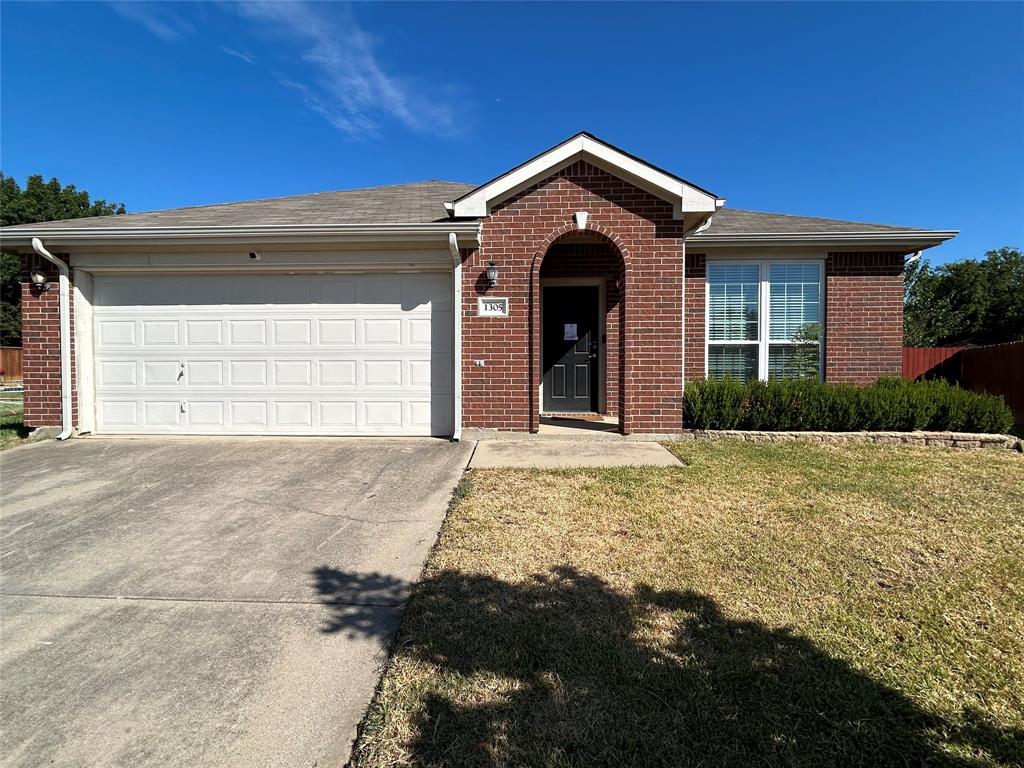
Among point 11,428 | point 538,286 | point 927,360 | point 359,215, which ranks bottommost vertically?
point 11,428

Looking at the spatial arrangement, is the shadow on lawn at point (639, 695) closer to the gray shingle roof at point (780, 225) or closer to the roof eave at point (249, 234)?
the roof eave at point (249, 234)

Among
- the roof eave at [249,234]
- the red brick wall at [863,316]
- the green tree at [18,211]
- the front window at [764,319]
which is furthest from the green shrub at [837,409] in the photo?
the green tree at [18,211]

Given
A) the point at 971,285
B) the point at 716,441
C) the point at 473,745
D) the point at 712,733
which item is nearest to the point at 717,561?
the point at 712,733

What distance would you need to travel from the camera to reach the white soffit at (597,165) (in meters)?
7.08

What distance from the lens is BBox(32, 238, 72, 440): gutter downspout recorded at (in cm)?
725

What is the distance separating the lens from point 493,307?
289 inches

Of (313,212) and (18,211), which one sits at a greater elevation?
(18,211)

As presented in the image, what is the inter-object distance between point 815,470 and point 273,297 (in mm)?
7657

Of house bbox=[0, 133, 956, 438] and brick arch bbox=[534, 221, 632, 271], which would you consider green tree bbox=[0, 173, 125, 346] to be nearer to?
house bbox=[0, 133, 956, 438]

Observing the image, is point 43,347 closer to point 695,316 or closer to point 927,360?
point 695,316

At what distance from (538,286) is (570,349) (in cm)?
251

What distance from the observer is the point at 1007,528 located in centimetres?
405

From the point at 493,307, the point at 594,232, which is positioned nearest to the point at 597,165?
the point at 594,232

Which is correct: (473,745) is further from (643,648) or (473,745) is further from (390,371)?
(390,371)
